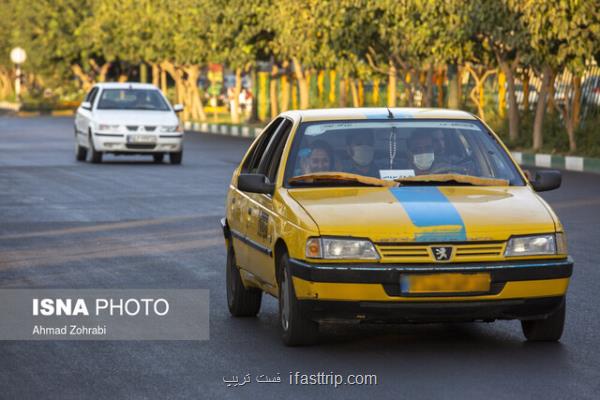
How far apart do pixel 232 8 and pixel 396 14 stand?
48.7ft

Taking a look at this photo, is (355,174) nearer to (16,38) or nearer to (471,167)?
(471,167)

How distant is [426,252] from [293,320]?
866 millimetres

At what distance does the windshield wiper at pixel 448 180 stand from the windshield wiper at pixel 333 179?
17 cm

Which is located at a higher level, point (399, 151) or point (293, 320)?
point (399, 151)

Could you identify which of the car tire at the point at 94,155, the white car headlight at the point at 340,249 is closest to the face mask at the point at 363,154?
the white car headlight at the point at 340,249

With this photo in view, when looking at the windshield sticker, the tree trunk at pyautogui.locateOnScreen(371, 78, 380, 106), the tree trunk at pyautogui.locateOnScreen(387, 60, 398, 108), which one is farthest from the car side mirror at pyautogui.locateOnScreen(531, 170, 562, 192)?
the tree trunk at pyautogui.locateOnScreen(371, 78, 380, 106)

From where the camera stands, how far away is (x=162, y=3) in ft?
195

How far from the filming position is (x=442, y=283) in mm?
8250

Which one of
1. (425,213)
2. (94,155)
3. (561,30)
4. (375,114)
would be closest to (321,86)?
(94,155)

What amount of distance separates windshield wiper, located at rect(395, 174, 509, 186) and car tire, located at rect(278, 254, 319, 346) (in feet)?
2.99

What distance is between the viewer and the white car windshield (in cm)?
3194

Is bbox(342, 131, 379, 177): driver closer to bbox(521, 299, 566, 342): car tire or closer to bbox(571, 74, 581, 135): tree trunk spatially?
bbox(521, 299, 566, 342): car tire

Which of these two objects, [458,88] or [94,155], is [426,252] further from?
[458,88]

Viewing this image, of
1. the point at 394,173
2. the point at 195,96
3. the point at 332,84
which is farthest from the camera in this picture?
the point at 195,96
